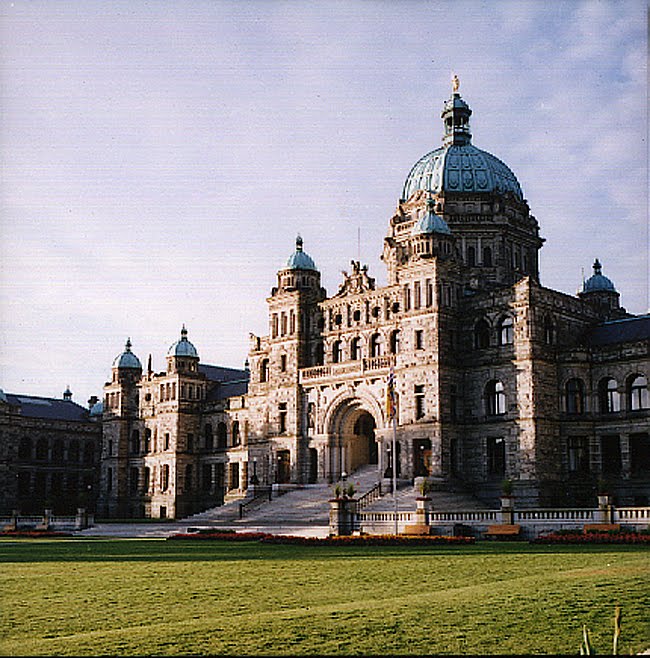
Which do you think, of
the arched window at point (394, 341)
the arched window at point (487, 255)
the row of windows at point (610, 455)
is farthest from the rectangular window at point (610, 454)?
the arched window at point (487, 255)

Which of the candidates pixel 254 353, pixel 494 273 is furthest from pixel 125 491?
pixel 494 273

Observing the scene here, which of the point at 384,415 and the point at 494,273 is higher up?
the point at 494,273

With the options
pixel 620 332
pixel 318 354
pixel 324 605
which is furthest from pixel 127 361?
pixel 324 605

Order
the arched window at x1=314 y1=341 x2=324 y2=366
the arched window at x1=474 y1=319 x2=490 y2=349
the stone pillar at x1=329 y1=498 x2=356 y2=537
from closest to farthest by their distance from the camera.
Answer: the stone pillar at x1=329 y1=498 x2=356 y2=537, the arched window at x1=474 y1=319 x2=490 y2=349, the arched window at x1=314 y1=341 x2=324 y2=366

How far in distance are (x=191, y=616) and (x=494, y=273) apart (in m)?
61.9

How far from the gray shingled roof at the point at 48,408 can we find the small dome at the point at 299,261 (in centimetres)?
4345

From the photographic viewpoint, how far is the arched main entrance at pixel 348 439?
234 feet

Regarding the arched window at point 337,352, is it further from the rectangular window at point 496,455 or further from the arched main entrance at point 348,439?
the rectangular window at point 496,455

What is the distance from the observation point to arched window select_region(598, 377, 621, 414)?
61906 millimetres

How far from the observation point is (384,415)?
6650 centimetres

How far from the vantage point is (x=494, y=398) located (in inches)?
2552

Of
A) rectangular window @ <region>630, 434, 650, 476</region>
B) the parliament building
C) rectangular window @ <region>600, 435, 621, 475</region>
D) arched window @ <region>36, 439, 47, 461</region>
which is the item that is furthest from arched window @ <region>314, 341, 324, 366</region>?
arched window @ <region>36, 439, 47, 461</region>

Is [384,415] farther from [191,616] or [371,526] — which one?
[191,616]

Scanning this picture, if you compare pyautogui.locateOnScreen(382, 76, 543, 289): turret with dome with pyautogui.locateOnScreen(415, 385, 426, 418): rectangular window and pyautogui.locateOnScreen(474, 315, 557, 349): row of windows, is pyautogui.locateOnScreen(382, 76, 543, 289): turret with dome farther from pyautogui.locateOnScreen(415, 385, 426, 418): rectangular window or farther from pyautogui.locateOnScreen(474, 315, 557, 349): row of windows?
pyautogui.locateOnScreen(415, 385, 426, 418): rectangular window
